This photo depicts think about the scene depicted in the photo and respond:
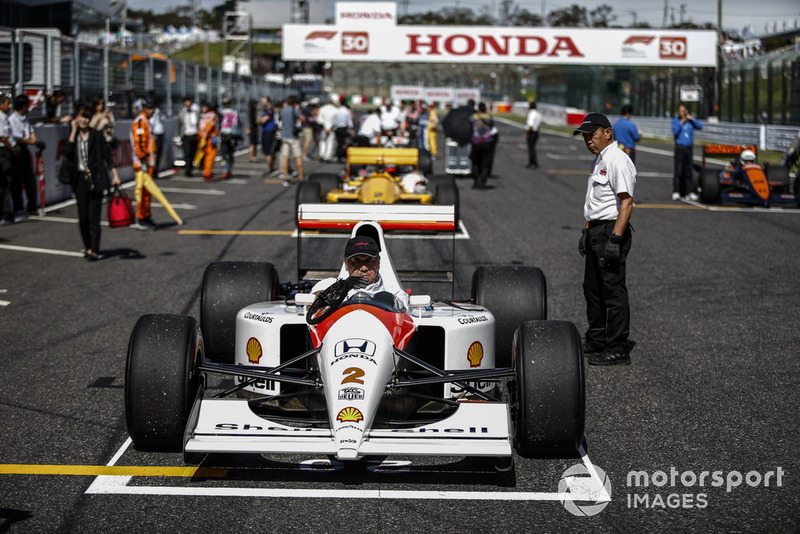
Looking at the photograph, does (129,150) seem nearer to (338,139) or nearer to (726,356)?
(338,139)

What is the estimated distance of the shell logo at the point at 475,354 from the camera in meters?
6.31

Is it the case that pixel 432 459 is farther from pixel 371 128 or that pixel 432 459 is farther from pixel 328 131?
pixel 328 131

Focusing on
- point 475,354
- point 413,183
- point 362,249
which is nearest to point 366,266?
point 362,249

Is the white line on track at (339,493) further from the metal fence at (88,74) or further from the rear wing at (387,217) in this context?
the metal fence at (88,74)

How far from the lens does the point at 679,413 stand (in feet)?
22.3

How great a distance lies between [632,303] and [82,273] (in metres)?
6.17

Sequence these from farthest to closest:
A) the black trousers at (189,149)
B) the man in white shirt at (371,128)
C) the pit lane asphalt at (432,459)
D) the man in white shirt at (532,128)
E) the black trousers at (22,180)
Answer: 1. the man in white shirt at (532,128)
2. the man in white shirt at (371,128)
3. the black trousers at (189,149)
4. the black trousers at (22,180)
5. the pit lane asphalt at (432,459)

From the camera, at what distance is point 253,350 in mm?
6383

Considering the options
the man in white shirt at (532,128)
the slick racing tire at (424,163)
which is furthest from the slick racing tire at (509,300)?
the man in white shirt at (532,128)

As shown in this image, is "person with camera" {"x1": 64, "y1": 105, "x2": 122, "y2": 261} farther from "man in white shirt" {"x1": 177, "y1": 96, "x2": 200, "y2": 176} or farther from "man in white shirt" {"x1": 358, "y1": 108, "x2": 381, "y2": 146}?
"man in white shirt" {"x1": 358, "y1": 108, "x2": 381, "y2": 146}

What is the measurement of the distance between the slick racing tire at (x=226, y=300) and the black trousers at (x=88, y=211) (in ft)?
16.8

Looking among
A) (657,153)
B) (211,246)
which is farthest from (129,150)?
(657,153)

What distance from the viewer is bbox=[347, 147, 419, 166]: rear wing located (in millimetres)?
17828

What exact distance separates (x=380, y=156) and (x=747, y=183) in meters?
6.85
